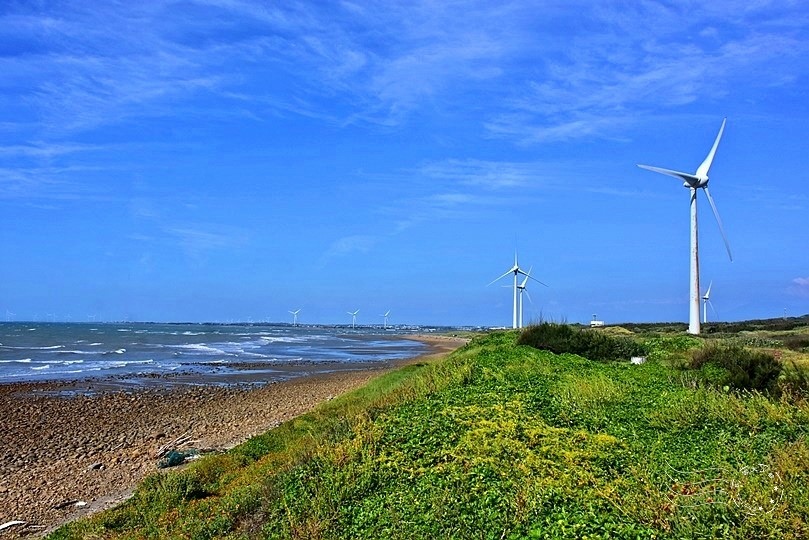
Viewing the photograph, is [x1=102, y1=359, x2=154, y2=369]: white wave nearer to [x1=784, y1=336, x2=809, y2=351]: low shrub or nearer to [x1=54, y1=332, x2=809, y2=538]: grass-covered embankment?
[x1=54, y1=332, x2=809, y2=538]: grass-covered embankment

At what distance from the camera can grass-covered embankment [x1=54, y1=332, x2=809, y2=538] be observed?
7316 mm

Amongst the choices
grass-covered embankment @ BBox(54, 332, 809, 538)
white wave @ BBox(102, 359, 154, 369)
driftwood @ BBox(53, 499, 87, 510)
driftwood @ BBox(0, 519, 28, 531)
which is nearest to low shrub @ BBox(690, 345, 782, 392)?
grass-covered embankment @ BBox(54, 332, 809, 538)

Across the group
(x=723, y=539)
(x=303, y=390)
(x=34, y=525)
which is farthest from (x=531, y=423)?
(x=303, y=390)

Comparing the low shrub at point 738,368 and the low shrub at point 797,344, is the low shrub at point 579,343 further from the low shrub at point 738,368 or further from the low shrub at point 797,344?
the low shrub at point 797,344

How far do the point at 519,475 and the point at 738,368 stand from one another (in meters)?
7.94

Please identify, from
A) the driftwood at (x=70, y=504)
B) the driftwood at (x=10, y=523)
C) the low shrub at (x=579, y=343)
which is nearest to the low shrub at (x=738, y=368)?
the low shrub at (x=579, y=343)

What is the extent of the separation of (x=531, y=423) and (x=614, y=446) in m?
1.49

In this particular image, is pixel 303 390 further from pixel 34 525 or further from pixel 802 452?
pixel 802 452

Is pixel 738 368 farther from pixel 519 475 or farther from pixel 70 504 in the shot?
pixel 70 504

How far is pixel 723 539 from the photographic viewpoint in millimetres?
6621

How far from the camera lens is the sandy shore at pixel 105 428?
14.6m

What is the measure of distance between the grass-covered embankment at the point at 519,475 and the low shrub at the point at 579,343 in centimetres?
783

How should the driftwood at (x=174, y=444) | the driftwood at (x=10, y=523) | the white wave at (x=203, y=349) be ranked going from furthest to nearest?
1. the white wave at (x=203, y=349)
2. the driftwood at (x=174, y=444)
3. the driftwood at (x=10, y=523)

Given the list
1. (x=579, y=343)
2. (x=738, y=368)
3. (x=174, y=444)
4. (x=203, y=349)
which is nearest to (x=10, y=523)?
(x=174, y=444)
